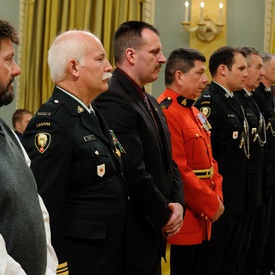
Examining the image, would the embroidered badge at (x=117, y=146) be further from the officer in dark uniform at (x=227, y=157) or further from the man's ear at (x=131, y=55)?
the officer in dark uniform at (x=227, y=157)

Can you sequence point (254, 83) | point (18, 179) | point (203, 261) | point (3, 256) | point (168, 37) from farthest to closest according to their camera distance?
1. point (168, 37)
2. point (254, 83)
3. point (203, 261)
4. point (18, 179)
5. point (3, 256)

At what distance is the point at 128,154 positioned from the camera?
2594mm

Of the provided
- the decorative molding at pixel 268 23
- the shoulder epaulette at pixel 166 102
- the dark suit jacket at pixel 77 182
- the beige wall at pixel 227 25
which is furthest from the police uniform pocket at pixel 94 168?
the decorative molding at pixel 268 23

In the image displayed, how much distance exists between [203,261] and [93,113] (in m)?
1.54

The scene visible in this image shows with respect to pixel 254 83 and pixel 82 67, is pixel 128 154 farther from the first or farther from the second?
pixel 254 83

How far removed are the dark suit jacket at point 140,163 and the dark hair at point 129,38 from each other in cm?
12

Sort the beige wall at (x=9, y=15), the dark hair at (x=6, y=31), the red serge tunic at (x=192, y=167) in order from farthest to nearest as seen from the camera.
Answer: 1. the beige wall at (x=9, y=15)
2. the red serge tunic at (x=192, y=167)
3. the dark hair at (x=6, y=31)

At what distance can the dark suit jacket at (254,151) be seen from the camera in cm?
386

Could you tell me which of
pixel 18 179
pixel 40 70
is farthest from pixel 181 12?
pixel 18 179

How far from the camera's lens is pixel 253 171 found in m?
3.87

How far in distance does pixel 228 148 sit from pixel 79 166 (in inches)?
66.5

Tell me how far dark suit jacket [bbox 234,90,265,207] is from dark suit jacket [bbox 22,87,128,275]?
1.66 m

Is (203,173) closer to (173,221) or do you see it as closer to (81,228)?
(173,221)

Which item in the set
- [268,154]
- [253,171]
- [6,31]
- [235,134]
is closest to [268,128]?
[268,154]
